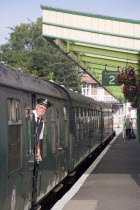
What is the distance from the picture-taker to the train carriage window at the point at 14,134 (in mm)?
7004

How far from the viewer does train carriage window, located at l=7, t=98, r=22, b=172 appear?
700cm

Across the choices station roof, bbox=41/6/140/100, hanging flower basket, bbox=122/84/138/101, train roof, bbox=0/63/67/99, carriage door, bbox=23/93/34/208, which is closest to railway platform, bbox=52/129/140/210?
carriage door, bbox=23/93/34/208

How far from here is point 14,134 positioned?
7.29m

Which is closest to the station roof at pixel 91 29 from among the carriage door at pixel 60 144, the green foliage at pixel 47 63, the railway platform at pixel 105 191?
the carriage door at pixel 60 144

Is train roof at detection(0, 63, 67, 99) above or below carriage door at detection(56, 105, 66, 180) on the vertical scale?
above

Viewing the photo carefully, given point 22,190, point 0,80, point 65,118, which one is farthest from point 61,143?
point 0,80

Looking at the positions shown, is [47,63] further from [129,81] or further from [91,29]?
[91,29]

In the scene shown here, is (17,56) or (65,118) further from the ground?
(17,56)

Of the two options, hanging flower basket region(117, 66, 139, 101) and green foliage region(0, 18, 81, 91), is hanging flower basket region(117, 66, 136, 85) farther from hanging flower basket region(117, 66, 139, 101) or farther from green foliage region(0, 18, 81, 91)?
green foliage region(0, 18, 81, 91)

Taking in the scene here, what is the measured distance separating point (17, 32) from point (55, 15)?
7301 cm

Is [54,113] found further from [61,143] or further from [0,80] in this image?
[0,80]

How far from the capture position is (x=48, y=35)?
48.5ft

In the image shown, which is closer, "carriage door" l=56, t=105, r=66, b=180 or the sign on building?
"carriage door" l=56, t=105, r=66, b=180

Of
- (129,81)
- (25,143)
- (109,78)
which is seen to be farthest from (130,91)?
(25,143)
